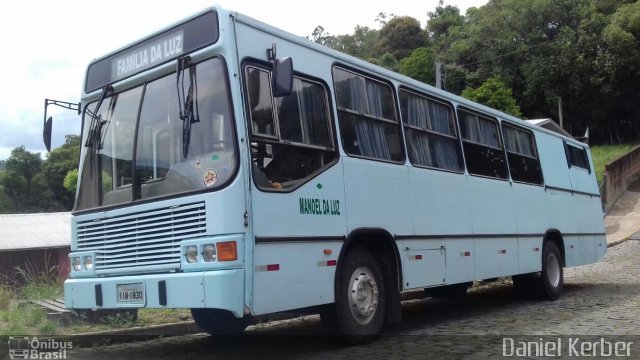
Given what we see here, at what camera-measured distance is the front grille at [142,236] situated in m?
5.38

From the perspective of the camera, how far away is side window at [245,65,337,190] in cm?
558

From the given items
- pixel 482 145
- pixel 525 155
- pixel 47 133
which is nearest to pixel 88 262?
pixel 47 133

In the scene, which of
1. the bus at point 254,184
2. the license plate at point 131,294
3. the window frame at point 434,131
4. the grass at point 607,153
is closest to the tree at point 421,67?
the grass at point 607,153

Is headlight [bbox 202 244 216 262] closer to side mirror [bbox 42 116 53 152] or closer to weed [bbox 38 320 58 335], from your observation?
side mirror [bbox 42 116 53 152]

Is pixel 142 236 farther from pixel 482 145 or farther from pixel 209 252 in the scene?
pixel 482 145

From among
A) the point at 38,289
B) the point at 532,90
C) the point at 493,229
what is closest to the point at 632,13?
the point at 532,90

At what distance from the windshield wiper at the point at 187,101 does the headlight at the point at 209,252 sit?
36.6 inches

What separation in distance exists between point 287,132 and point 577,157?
968 cm

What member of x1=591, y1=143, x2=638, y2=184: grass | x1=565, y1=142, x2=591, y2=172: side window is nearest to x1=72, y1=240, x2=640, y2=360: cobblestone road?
x1=565, y1=142, x2=591, y2=172: side window

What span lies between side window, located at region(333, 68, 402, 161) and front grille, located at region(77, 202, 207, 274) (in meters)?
2.04

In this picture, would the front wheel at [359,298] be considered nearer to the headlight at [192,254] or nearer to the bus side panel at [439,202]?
the bus side panel at [439,202]

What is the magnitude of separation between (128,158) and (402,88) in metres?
3.58

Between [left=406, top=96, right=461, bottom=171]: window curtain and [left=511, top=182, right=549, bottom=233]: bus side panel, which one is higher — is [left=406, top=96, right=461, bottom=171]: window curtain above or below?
above

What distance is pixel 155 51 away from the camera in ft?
20.0
